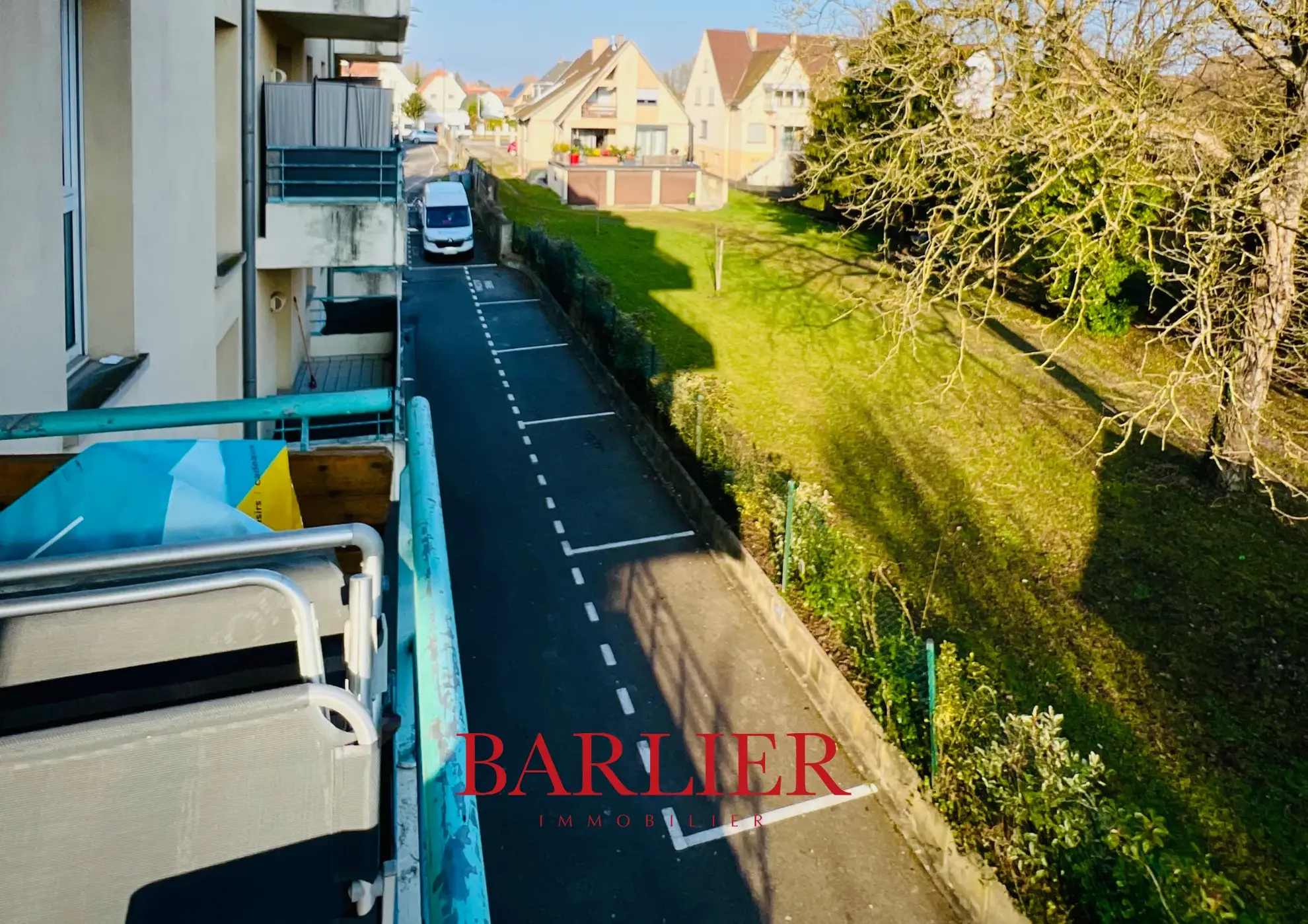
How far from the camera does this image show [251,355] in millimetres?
10805

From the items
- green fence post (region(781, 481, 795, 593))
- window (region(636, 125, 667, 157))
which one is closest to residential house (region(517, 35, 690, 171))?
window (region(636, 125, 667, 157))

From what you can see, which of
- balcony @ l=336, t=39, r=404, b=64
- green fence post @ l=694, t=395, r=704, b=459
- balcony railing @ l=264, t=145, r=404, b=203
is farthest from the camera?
balcony @ l=336, t=39, r=404, b=64

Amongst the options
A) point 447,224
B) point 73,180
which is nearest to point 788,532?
point 73,180

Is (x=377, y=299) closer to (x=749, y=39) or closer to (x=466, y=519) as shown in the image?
(x=466, y=519)

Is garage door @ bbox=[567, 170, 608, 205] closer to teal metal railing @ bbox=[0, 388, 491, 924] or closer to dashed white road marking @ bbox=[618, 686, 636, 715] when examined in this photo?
dashed white road marking @ bbox=[618, 686, 636, 715]

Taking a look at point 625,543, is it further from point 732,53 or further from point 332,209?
point 732,53

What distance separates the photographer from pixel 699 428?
45.2 ft

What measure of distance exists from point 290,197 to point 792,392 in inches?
386

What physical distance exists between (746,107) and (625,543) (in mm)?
44849

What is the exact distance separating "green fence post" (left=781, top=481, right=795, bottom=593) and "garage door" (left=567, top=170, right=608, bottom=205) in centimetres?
3383

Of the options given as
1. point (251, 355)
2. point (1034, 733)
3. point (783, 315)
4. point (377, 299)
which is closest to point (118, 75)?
point (251, 355)

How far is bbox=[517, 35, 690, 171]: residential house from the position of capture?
54.1 m

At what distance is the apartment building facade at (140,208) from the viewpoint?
4.66 meters

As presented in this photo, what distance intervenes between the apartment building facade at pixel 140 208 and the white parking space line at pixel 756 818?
4871 mm
